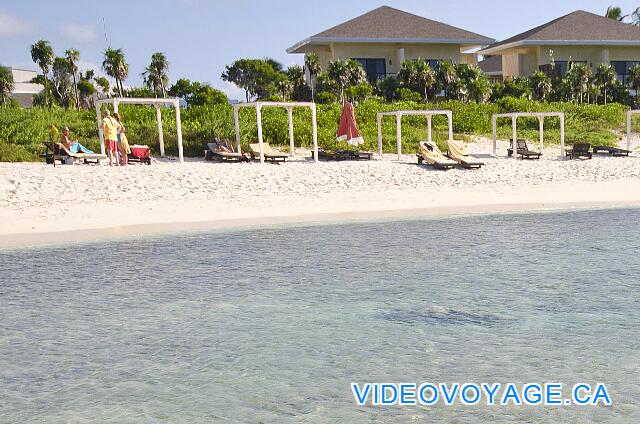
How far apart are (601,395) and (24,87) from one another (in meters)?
70.2

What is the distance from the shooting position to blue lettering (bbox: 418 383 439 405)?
545 centimetres

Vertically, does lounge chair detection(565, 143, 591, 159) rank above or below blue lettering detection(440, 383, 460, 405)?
above

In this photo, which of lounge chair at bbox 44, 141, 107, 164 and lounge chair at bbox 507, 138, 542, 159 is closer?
lounge chair at bbox 44, 141, 107, 164

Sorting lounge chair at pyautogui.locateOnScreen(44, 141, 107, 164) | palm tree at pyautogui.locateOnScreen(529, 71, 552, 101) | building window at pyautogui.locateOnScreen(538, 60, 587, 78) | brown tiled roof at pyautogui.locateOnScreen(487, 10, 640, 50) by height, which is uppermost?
brown tiled roof at pyautogui.locateOnScreen(487, 10, 640, 50)

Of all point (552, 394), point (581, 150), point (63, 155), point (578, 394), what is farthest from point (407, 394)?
point (581, 150)

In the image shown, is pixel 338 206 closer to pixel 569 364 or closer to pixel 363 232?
pixel 363 232

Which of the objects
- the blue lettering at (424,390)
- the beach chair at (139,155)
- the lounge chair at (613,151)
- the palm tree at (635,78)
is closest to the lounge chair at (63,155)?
the beach chair at (139,155)

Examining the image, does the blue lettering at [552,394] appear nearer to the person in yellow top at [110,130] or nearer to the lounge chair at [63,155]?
the person in yellow top at [110,130]

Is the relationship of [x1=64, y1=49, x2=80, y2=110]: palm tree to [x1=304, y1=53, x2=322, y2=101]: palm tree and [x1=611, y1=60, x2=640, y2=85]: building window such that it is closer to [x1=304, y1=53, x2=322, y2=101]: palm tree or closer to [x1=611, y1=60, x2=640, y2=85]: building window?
[x1=304, y1=53, x2=322, y2=101]: palm tree

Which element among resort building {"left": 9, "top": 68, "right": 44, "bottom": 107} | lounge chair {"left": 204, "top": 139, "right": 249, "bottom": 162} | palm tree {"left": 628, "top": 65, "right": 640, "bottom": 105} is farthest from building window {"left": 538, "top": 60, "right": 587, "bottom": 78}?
resort building {"left": 9, "top": 68, "right": 44, "bottom": 107}

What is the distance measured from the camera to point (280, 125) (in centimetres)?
2606

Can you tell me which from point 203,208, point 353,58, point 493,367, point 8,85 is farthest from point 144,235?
point 8,85

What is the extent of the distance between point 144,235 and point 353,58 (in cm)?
3708

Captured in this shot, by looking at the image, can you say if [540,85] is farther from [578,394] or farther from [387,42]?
[578,394]
